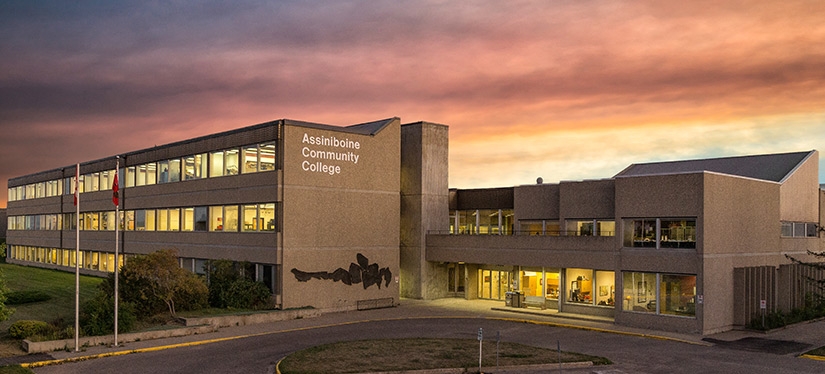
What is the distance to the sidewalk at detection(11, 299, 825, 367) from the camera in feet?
88.2

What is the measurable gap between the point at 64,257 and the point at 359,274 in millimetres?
40373

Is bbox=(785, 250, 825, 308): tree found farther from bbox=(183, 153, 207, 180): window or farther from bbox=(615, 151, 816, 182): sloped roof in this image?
bbox=(183, 153, 207, 180): window

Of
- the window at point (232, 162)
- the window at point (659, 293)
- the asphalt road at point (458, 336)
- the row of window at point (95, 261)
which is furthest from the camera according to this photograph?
the window at point (232, 162)

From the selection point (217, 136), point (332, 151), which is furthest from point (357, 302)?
point (217, 136)

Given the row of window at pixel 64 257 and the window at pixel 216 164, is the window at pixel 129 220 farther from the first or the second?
the window at pixel 216 164

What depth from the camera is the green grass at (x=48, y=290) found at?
1406 inches

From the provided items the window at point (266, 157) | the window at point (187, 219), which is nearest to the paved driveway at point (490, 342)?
the window at point (266, 157)

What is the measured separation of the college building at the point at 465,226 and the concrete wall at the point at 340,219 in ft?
0.29

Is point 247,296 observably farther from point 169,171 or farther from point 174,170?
point 169,171

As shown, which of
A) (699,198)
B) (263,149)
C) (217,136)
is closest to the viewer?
(699,198)

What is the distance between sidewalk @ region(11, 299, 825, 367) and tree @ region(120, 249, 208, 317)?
3.83 m

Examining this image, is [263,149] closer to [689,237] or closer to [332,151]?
[332,151]

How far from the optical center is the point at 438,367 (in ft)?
77.4

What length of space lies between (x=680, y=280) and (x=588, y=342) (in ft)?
21.5
